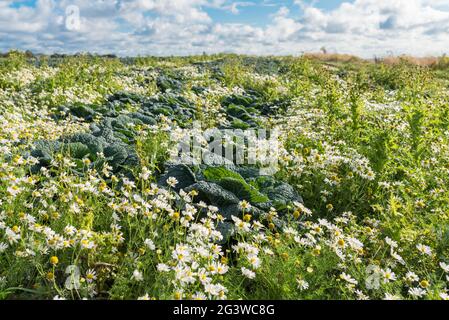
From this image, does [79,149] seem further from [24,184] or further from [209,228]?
[209,228]

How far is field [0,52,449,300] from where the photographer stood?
2561 millimetres

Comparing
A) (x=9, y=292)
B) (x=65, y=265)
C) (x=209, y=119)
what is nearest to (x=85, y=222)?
(x=65, y=265)

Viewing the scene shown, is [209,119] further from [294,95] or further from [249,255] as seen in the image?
[249,255]

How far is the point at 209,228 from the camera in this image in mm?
2842

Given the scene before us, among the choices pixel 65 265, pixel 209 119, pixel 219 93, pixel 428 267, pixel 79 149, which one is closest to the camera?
pixel 65 265

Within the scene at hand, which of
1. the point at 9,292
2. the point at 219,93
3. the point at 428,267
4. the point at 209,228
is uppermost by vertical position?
the point at 219,93

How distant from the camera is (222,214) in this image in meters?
3.57

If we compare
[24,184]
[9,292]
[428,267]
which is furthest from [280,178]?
[9,292]

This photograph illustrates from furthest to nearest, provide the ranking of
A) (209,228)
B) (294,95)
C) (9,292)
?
1. (294,95)
2. (209,228)
3. (9,292)

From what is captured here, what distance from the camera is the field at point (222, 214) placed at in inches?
101

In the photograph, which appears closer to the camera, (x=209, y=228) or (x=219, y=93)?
(x=209, y=228)

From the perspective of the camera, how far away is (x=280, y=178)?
185 inches

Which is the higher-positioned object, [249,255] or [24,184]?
[24,184]
